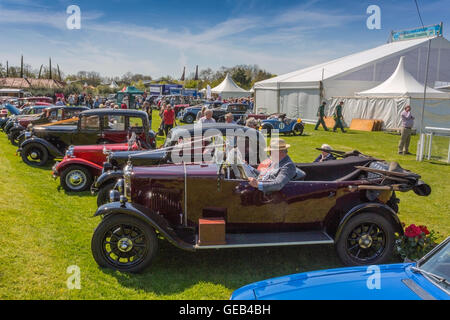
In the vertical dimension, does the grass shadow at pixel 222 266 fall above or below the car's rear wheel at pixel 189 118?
below

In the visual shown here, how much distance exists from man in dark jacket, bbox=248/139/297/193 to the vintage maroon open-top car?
146mm

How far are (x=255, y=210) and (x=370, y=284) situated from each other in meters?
2.21

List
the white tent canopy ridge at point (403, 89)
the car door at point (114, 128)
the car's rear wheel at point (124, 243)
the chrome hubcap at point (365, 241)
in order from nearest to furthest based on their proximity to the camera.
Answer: the car's rear wheel at point (124, 243) < the chrome hubcap at point (365, 241) < the car door at point (114, 128) < the white tent canopy ridge at point (403, 89)

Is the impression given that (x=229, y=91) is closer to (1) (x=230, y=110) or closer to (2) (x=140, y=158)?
(1) (x=230, y=110)

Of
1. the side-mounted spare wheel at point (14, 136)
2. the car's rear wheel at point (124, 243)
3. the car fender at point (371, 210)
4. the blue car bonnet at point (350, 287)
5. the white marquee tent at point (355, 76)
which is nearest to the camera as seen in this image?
the blue car bonnet at point (350, 287)

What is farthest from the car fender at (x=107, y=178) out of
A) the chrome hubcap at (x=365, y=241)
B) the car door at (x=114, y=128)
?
the chrome hubcap at (x=365, y=241)

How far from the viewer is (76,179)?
8.17 m

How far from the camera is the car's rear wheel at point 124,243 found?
4.49 m

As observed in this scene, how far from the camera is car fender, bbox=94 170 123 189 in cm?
662

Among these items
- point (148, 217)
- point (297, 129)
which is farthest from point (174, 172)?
point (297, 129)

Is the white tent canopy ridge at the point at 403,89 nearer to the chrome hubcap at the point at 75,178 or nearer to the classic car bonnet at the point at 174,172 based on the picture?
the chrome hubcap at the point at 75,178

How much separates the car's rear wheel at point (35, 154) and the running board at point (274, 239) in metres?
8.07

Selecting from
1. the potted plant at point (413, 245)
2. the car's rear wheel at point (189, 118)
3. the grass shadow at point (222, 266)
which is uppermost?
the car's rear wheel at point (189, 118)
